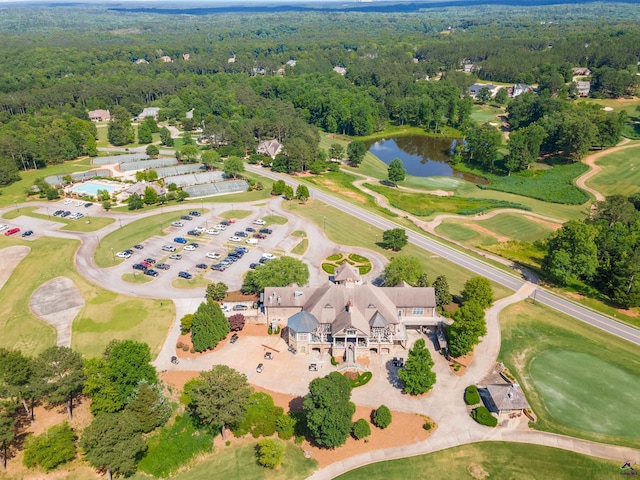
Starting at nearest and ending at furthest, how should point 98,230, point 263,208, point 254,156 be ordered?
point 98,230, point 263,208, point 254,156

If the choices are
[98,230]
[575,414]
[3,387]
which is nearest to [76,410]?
[3,387]

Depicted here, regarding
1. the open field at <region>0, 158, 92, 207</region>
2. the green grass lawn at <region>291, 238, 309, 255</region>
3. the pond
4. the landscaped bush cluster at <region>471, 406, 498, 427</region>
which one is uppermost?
the landscaped bush cluster at <region>471, 406, 498, 427</region>

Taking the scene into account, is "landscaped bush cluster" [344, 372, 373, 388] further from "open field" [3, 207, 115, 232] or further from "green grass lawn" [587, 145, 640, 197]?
"green grass lawn" [587, 145, 640, 197]

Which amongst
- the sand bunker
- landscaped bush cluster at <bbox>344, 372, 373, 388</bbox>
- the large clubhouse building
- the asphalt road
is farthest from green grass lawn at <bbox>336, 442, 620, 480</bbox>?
the sand bunker

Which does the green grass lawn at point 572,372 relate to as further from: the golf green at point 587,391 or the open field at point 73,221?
the open field at point 73,221

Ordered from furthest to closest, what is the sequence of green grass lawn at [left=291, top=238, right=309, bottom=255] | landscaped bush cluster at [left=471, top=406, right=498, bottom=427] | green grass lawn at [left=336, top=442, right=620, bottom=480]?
1. green grass lawn at [left=291, top=238, right=309, bottom=255]
2. landscaped bush cluster at [left=471, top=406, right=498, bottom=427]
3. green grass lawn at [left=336, top=442, right=620, bottom=480]

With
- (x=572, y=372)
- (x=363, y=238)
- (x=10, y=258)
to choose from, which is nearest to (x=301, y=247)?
(x=363, y=238)

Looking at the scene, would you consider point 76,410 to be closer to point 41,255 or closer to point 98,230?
point 41,255
